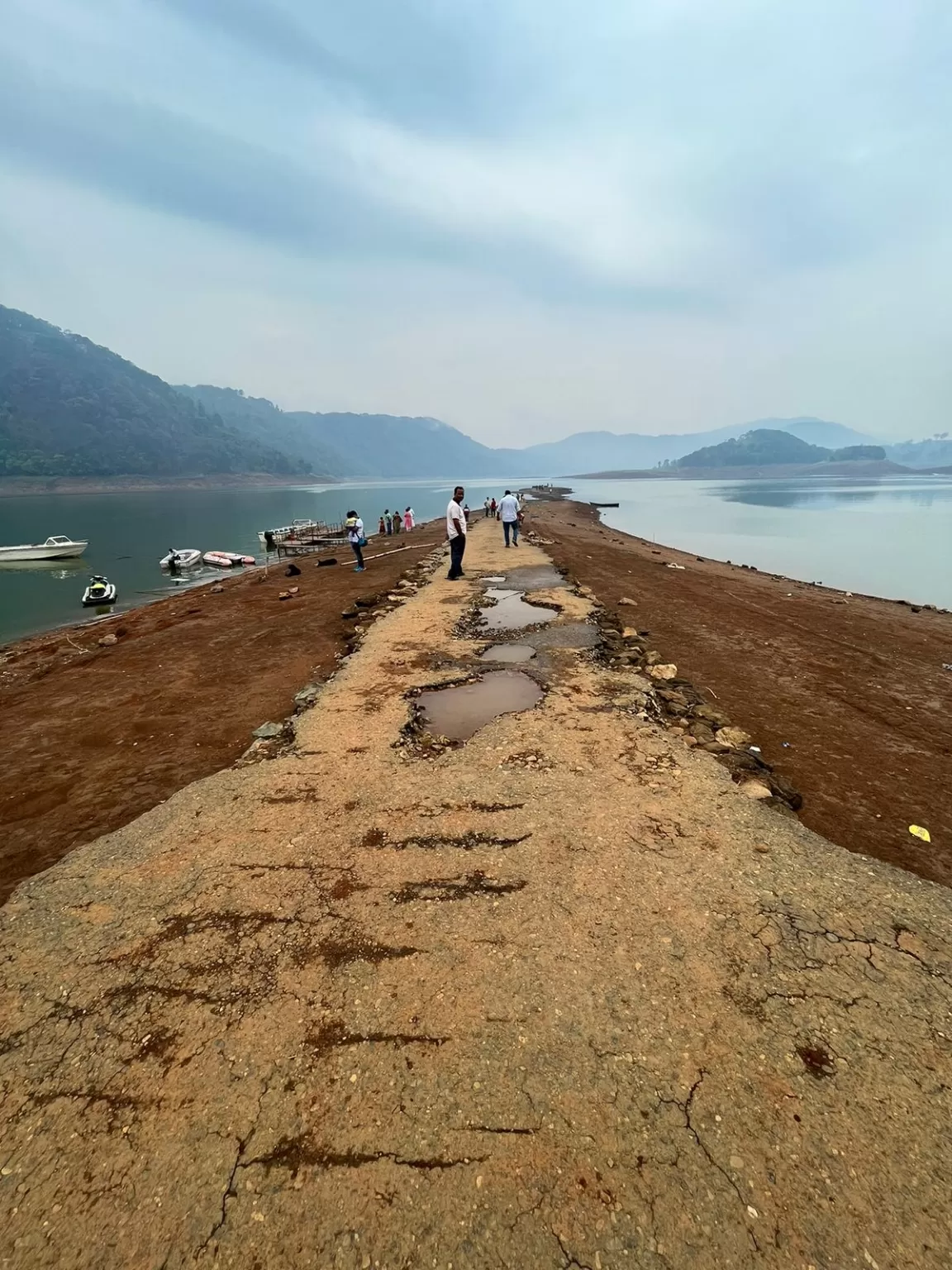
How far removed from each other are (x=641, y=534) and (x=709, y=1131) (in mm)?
52072

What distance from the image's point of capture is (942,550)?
3988 cm

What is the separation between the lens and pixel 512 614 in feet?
43.5

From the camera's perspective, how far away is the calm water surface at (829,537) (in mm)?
30078

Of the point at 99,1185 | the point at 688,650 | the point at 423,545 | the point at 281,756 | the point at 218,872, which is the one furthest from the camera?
the point at 423,545

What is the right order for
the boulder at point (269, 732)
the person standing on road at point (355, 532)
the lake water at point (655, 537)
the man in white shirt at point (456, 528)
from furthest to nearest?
the lake water at point (655, 537)
the person standing on road at point (355, 532)
the man in white shirt at point (456, 528)
the boulder at point (269, 732)

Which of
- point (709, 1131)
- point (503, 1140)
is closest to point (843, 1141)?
point (709, 1131)

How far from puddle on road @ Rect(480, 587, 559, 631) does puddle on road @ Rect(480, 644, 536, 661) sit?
3.82ft

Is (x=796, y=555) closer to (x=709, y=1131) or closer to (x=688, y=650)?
(x=688, y=650)

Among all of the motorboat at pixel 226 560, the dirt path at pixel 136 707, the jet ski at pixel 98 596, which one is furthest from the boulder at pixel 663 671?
the motorboat at pixel 226 560

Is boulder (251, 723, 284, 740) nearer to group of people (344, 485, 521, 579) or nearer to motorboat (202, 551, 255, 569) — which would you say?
group of people (344, 485, 521, 579)

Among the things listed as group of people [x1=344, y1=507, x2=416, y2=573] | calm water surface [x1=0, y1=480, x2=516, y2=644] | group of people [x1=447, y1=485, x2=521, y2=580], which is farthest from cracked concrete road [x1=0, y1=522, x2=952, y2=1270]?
calm water surface [x1=0, y1=480, x2=516, y2=644]

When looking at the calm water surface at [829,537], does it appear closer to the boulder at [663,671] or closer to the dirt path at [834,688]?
the dirt path at [834,688]

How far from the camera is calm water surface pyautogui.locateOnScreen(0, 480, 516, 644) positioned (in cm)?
2875

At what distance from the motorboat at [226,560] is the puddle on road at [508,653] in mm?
31395
